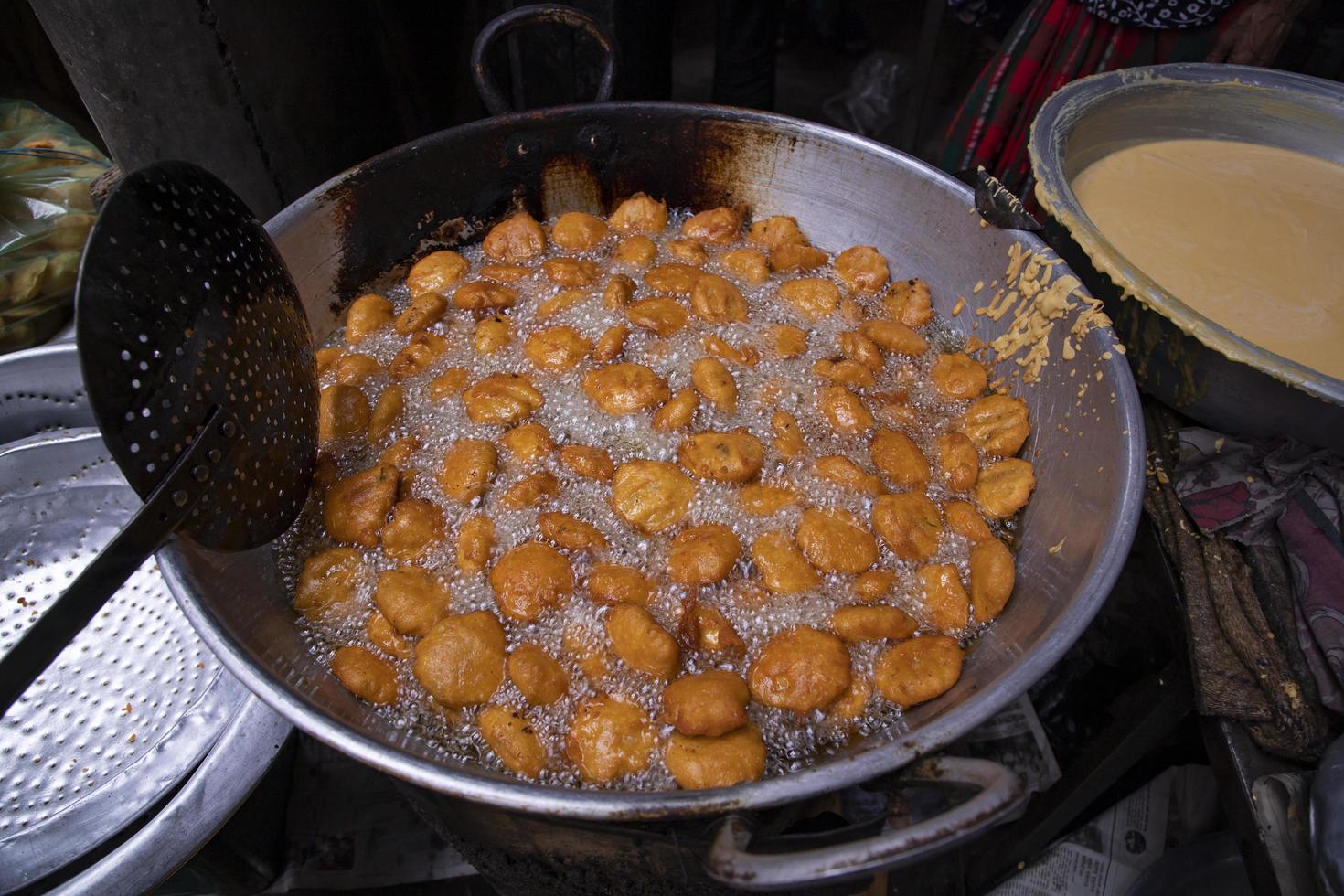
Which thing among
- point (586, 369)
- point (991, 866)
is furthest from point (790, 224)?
point (991, 866)

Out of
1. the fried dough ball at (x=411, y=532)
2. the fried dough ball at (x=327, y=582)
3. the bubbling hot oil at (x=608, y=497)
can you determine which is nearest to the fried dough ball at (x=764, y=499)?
the bubbling hot oil at (x=608, y=497)

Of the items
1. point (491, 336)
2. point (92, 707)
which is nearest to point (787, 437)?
point (491, 336)

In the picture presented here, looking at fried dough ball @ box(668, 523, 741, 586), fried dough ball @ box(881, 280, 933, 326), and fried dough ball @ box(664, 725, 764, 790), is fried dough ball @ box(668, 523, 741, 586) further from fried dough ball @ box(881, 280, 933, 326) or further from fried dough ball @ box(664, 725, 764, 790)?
fried dough ball @ box(881, 280, 933, 326)

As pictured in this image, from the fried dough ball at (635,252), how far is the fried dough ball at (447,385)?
16.3 inches

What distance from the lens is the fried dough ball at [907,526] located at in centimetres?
111

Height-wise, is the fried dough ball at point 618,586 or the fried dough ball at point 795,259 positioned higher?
the fried dough ball at point 795,259

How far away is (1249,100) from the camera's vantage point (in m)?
1.50

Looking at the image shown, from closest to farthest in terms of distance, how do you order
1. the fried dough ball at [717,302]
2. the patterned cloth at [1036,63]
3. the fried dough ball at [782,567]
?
the fried dough ball at [782,567]
the fried dough ball at [717,302]
the patterned cloth at [1036,63]

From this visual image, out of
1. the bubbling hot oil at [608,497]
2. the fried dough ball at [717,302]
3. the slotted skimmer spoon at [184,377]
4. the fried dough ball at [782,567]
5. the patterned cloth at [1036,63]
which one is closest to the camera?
the slotted skimmer spoon at [184,377]

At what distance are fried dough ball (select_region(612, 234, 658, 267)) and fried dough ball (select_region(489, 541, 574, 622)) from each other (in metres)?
0.68

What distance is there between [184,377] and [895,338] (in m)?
1.11

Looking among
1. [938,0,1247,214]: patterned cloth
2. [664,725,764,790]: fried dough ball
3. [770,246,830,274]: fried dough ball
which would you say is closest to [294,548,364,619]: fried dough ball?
[664,725,764,790]: fried dough ball

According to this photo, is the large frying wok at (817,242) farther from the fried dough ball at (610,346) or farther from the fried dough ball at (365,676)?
the fried dough ball at (610,346)

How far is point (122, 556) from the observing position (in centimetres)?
77
